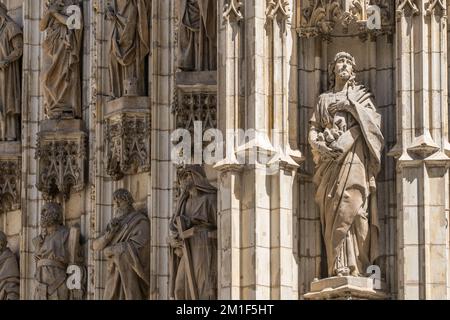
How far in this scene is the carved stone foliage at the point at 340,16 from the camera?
37.5 meters

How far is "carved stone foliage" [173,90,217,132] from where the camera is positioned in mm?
39094

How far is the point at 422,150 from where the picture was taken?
36.6 metres

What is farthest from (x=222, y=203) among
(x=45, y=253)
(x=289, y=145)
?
(x=45, y=253)

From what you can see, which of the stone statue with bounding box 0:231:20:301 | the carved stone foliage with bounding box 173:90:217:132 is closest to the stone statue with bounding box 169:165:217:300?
the carved stone foliage with bounding box 173:90:217:132

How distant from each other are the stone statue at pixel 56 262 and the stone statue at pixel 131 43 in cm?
208

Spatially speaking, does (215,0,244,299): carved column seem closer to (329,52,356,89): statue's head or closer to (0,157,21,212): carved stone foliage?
(329,52,356,89): statue's head

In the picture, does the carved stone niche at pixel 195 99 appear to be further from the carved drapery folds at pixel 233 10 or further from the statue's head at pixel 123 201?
the carved drapery folds at pixel 233 10

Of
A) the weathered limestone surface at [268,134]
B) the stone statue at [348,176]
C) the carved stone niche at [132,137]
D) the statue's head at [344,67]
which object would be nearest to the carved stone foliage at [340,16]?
the weathered limestone surface at [268,134]

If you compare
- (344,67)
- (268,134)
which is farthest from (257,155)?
(344,67)
